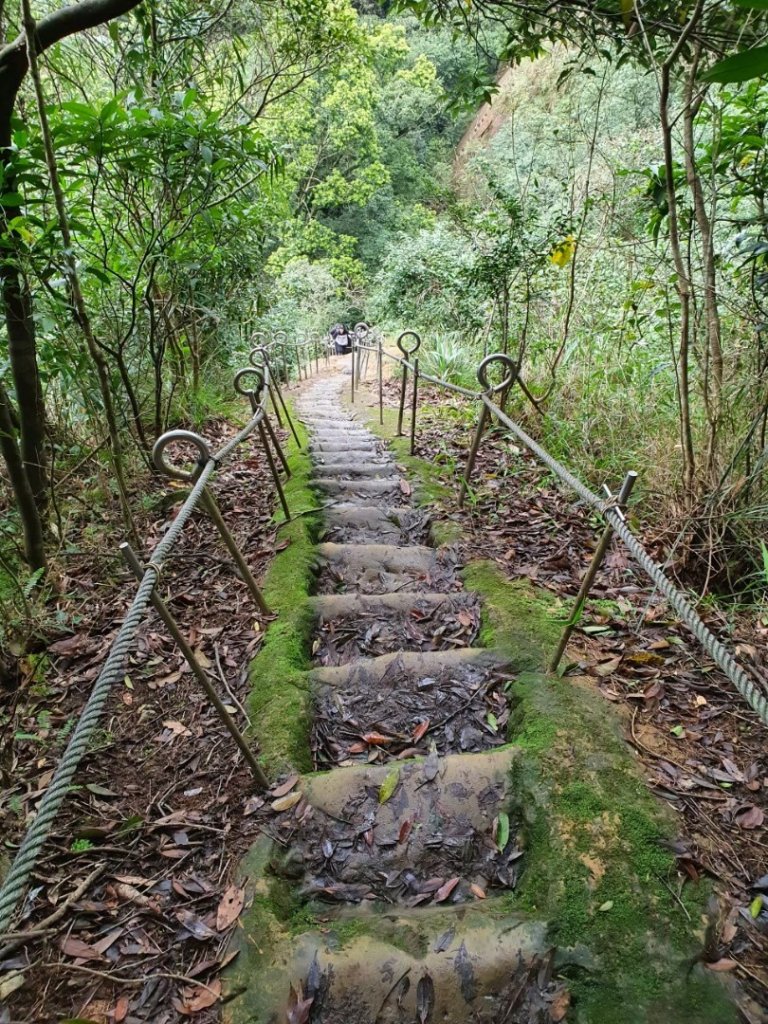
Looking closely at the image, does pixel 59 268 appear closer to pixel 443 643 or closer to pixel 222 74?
pixel 443 643

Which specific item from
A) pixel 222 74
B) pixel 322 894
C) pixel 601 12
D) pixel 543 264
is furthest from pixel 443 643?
pixel 222 74

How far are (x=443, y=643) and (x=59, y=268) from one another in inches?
97.4

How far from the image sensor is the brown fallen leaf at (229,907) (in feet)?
5.10

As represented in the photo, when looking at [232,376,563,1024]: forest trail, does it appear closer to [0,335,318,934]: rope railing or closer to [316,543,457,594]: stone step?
[316,543,457,594]: stone step

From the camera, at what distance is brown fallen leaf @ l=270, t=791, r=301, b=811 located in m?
1.87

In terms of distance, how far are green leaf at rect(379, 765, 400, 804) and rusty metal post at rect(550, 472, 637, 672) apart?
77 centimetres

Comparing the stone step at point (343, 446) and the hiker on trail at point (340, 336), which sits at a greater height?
the hiker on trail at point (340, 336)

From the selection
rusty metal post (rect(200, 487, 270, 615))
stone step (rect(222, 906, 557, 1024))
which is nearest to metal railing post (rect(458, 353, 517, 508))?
rusty metal post (rect(200, 487, 270, 615))

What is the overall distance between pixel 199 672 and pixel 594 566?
134 cm

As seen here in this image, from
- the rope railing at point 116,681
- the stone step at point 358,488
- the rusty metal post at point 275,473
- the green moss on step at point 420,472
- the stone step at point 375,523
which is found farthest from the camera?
the stone step at point 358,488

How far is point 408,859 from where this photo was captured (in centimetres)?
177

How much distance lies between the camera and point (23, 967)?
1.45 m

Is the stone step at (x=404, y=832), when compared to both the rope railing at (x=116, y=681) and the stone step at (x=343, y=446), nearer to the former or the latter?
the rope railing at (x=116, y=681)

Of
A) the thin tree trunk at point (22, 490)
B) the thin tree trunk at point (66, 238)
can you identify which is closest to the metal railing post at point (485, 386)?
the thin tree trunk at point (66, 238)
